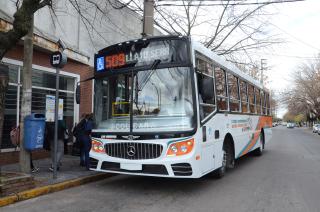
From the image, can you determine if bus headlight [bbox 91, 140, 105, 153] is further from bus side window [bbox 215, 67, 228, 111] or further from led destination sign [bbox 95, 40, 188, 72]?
bus side window [bbox 215, 67, 228, 111]

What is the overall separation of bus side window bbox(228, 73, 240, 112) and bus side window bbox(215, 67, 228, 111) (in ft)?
1.57

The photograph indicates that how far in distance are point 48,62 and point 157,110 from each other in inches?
246

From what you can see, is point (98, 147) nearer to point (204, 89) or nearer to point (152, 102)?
point (152, 102)

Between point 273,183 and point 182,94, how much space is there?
11.0 feet

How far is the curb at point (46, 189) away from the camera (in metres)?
5.82

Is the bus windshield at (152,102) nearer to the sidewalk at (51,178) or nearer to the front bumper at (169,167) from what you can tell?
the front bumper at (169,167)

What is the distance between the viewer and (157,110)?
6.55 m

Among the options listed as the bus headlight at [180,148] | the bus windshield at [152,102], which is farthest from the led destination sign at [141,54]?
the bus headlight at [180,148]

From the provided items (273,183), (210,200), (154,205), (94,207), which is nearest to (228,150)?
(273,183)

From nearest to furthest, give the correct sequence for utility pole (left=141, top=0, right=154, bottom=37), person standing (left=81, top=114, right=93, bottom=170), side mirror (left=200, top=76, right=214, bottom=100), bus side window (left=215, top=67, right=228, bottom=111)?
side mirror (left=200, top=76, right=214, bottom=100)
bus side window (left=215, top=67, right=228, bottom=111)
person standing (left=81, top=114, right=93, bottom=170)
utility pole (left=141, top=0, right=154, bottom=37)

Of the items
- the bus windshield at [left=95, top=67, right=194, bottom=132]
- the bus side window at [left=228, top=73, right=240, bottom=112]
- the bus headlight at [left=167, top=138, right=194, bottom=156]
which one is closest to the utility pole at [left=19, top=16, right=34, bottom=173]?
the bus windshield at [left=95, top=67, right=194, bottom=132]

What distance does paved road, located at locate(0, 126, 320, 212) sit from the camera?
564 centimetres

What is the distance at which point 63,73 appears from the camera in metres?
12.1

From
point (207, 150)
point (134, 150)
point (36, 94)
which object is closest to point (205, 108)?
point (207, 150)
